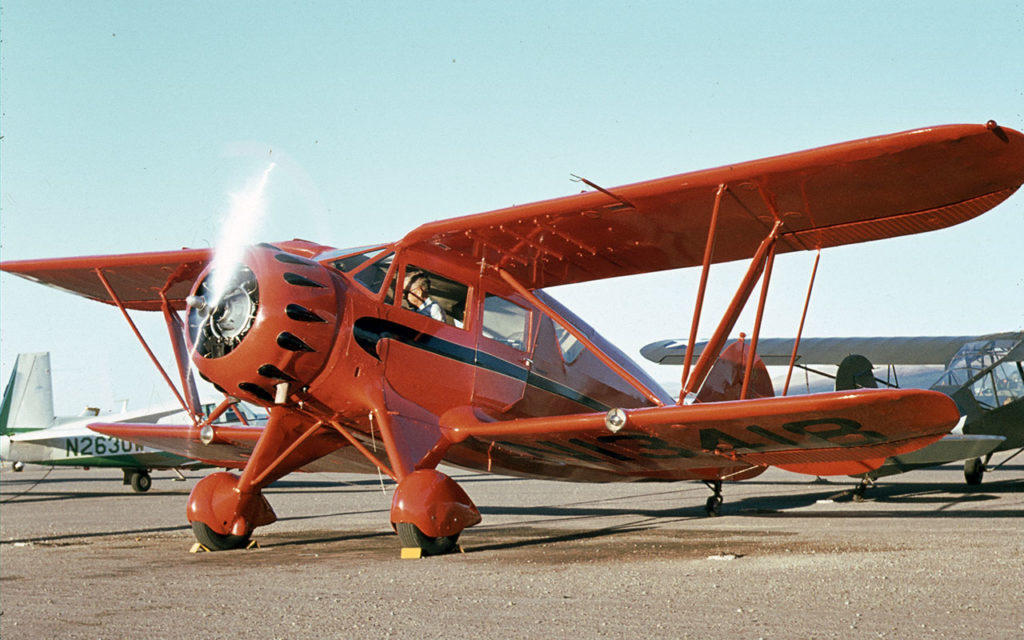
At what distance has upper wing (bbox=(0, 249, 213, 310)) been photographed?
962 centimetres

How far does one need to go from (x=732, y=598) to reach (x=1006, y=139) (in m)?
3.79

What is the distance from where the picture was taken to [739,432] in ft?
25.1

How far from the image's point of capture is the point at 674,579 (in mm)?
5734

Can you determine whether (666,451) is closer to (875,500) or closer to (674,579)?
(674,579)

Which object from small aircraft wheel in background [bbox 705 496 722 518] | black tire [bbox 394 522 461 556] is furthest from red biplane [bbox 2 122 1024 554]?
small aircraft wheel in background [bbox 705 496 722 518]

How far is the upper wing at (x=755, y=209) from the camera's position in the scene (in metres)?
6.61

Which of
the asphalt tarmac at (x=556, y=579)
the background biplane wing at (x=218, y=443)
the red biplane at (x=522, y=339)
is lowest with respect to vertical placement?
the asphalt tarmac at (x=556, y=579)

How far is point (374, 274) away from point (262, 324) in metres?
1.34

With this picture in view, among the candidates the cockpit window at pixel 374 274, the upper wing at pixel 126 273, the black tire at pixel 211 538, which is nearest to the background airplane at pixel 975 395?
the cockpit window at pixel 374 274

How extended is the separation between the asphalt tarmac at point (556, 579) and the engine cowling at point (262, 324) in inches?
61.7

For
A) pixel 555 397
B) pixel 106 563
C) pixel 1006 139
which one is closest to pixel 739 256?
pixel 555 397

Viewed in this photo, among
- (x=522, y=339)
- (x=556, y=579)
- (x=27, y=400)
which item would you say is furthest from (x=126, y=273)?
(x=27, y=400)

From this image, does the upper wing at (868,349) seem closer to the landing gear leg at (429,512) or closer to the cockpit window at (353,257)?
the cockpit window at (353,257)

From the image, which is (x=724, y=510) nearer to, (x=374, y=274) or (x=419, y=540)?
(x=419, y=540)
